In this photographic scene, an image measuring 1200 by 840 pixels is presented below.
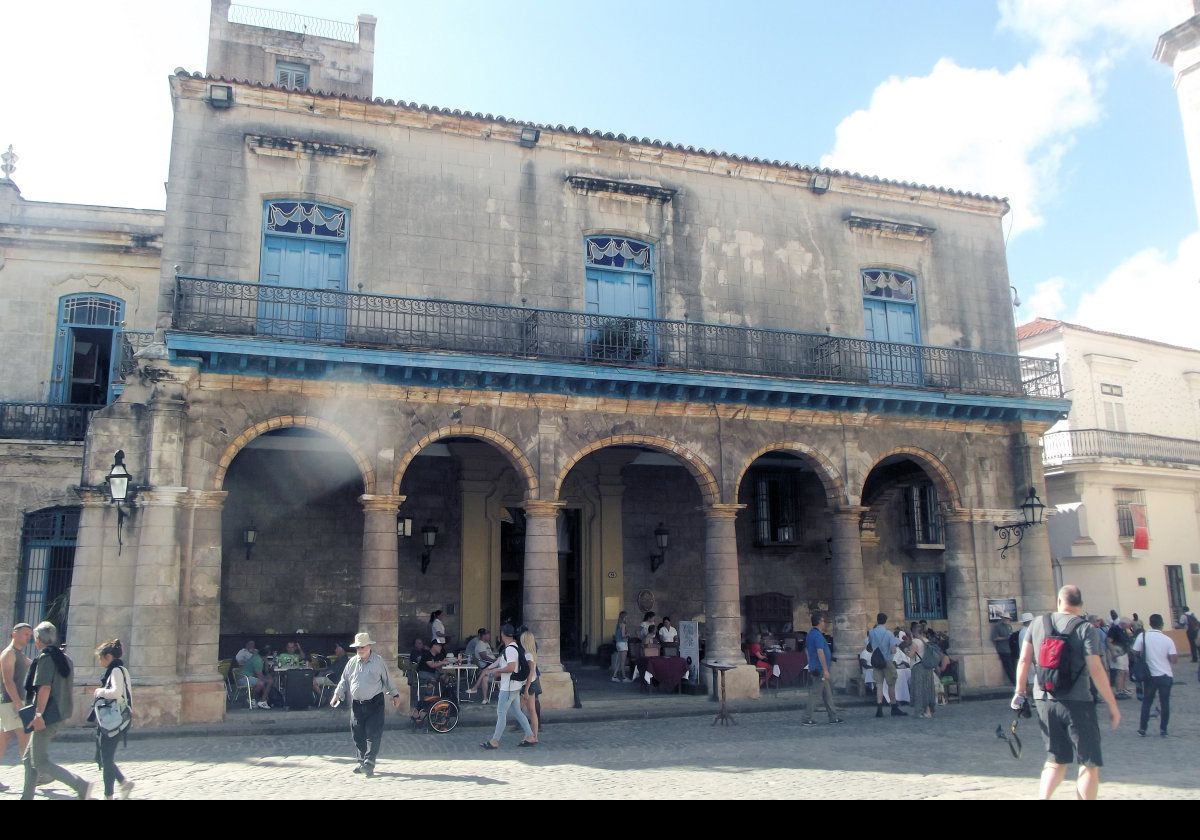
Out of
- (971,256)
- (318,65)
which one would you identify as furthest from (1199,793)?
(318,65)

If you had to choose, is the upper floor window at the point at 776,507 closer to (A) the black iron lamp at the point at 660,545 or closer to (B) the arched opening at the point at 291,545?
(A) the black iron lamp at the point at 660,545

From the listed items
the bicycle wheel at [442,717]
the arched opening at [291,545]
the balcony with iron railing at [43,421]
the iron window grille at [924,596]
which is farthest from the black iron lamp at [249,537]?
the iron window grille at [924,596]

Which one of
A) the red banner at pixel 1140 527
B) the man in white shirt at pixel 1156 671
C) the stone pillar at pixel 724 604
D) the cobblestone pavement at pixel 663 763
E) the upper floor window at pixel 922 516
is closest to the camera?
the cobblestone pavement at pixel 663 763

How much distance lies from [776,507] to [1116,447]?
11868mm

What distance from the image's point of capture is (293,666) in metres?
14.3

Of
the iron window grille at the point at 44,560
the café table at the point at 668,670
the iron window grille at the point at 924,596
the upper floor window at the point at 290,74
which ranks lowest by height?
the café table at the point at 668,670

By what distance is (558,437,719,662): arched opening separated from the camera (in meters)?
18.8

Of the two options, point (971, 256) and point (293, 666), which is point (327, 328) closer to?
point (293, 666)

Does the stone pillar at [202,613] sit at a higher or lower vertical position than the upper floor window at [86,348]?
lower

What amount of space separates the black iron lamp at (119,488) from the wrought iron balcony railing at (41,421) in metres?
5.73

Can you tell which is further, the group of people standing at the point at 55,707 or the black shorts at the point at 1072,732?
the group of people standing at the point at 55,707

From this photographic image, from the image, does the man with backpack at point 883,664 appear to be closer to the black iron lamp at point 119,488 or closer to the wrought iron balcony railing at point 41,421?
the black iron lamp at point 119,488

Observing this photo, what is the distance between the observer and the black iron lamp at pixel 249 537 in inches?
646

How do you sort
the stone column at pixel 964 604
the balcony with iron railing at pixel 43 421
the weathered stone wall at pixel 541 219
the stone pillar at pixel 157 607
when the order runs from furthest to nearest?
the balcony with iron railing at pixel 43 421 → the stone column at pixel 964 604 → the weathered stone wall at pixel 541 219 → the stone pillar at pixel 157 607
